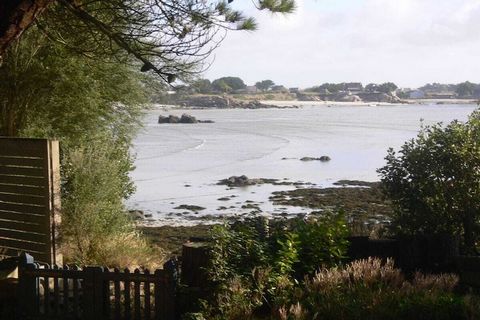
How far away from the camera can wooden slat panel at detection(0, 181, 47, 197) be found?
9164mm

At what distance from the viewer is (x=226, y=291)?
6.66 meters

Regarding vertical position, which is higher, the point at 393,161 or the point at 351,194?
the point at 393,161

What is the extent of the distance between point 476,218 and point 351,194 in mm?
18517

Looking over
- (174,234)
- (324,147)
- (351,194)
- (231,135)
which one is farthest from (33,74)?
(231,135)

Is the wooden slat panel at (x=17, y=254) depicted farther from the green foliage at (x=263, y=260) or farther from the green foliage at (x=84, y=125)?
the green foliage at (x=263, y=260)

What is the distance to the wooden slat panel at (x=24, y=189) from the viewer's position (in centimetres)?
916

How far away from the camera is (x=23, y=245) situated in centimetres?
946

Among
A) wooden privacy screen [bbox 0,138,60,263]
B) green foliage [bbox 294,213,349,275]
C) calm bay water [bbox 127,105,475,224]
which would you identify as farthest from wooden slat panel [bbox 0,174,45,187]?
calm bay water [bbox 127,105,475,224]

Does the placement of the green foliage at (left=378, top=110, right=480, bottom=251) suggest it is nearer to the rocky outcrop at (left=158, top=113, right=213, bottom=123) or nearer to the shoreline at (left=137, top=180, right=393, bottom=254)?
the shoreline at (left=137, top=180, right=393, bottom=254)

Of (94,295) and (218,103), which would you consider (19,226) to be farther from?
(218,103)

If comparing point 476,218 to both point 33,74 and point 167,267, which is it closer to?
point 167,267

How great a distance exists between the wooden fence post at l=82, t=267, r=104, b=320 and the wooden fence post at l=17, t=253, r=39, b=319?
593 mm

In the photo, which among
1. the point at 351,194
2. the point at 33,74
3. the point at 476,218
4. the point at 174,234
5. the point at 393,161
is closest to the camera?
the point at 476,218

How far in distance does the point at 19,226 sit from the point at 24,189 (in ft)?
1.71
